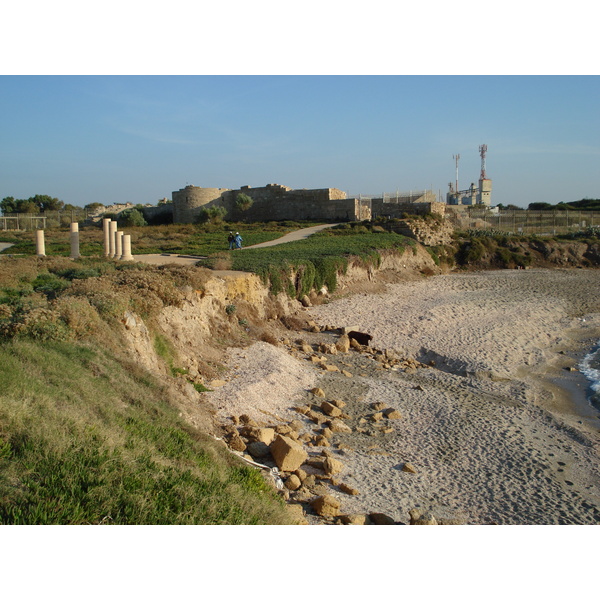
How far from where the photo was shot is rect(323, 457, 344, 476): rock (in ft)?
23.6

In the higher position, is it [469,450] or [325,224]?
[325,224]

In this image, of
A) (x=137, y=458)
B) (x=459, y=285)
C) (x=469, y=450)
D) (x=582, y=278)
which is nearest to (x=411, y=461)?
(x=469, y=450)

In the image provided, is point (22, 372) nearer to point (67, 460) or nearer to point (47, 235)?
point (67, 460)

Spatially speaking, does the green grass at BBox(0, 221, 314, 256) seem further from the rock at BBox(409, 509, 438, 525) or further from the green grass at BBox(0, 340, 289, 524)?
the rock at BBox(409, 509, 438, 525)

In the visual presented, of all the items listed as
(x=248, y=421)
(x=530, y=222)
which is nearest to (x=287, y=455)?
(x=248, y=421)

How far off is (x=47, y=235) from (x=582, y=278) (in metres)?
30.4

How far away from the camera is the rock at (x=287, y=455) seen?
6.95 m

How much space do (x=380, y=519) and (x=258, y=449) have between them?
6.77 feet

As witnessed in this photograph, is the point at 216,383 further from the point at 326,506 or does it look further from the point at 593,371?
the point at 593,371

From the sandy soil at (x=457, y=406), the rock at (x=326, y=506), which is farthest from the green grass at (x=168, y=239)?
the rock at (x=326, y=506)

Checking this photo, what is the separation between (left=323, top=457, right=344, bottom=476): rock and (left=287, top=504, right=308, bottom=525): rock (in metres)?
1.36

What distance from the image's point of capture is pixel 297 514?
5.55 meters

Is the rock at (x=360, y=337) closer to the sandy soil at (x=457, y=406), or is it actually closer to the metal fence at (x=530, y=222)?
the sandy soil at (x=457, y=406)

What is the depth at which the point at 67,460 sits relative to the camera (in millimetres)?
4125
